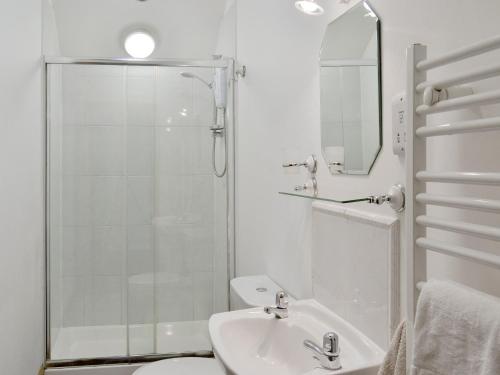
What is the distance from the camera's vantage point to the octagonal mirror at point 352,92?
126 cm

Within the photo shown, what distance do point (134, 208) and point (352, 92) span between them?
1757 mm

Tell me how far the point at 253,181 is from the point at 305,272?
0.89 metres

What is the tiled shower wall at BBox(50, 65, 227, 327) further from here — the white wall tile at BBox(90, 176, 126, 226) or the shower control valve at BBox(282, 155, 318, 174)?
the shower control valve at BBox(282, 155, 318, 174)

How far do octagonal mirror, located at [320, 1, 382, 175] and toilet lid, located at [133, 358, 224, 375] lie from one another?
3.87ft

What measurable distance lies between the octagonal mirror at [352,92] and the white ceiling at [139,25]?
1.92m

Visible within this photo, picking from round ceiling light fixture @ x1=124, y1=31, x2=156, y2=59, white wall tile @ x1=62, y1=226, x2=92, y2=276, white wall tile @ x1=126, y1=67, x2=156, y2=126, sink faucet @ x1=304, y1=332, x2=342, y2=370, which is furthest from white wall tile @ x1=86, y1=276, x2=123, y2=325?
sink faucet @ x1=304, y1=332, x2=342, y2=370

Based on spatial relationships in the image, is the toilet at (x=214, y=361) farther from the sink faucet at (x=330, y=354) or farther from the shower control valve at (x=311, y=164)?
the sink faucet at (x=330, y=354)

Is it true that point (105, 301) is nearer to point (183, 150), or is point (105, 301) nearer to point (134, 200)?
point (134, 200)

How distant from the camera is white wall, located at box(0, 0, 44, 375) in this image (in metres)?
1.81

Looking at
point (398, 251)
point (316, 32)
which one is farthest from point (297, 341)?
point (316, 32)

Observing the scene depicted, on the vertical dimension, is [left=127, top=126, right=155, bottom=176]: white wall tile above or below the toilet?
above

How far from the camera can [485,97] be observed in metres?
0.74

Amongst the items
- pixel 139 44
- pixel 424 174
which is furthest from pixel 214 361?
pixel 139 44

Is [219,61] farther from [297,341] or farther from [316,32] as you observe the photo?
[297,341]
